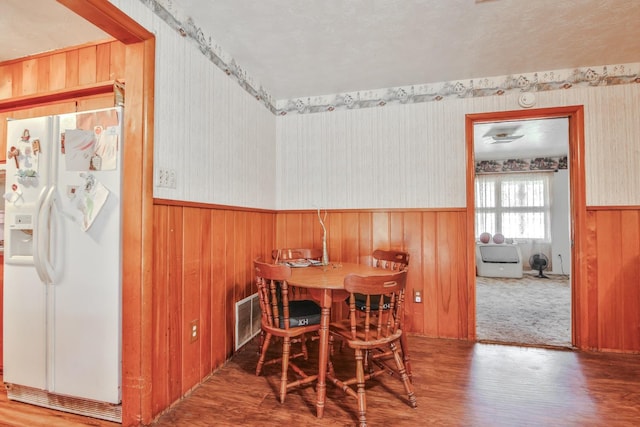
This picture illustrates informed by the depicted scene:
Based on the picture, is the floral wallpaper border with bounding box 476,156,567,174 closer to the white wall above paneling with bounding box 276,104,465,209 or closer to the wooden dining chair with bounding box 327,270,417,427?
the white wall above paneling with bounding box 276,104,465,209

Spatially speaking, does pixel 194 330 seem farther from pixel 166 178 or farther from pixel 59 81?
pixel 59 81

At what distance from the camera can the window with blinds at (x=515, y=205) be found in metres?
6.60

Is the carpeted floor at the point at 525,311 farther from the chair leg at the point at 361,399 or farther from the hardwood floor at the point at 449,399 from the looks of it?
the chair leg at the point at 361,399

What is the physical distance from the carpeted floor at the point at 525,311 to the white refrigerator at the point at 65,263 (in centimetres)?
302

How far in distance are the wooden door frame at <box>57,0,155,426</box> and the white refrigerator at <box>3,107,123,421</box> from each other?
70 millimetres

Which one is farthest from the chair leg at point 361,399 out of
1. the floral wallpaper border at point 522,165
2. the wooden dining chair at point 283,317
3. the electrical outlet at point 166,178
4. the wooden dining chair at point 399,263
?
the floral wallpaper border at point 522,165

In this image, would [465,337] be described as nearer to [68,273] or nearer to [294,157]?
[294,157]

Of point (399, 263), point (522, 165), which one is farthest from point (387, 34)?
point (522, 165)

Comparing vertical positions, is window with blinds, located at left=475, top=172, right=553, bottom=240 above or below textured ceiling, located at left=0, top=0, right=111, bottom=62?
below

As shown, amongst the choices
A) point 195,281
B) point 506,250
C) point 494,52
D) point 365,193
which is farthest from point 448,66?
point 506,250

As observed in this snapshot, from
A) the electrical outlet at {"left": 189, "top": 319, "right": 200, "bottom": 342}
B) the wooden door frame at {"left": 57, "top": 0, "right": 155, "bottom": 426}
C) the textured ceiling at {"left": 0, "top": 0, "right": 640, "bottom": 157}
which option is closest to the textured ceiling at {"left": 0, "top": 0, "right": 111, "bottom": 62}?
the textured ceiling at {"left": 0, "top": 0, "right": 640, "bottom": 157}

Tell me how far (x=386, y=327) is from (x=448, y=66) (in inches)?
89.6

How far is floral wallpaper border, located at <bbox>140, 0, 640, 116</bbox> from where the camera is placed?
2.62 metres

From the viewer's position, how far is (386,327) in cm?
182
